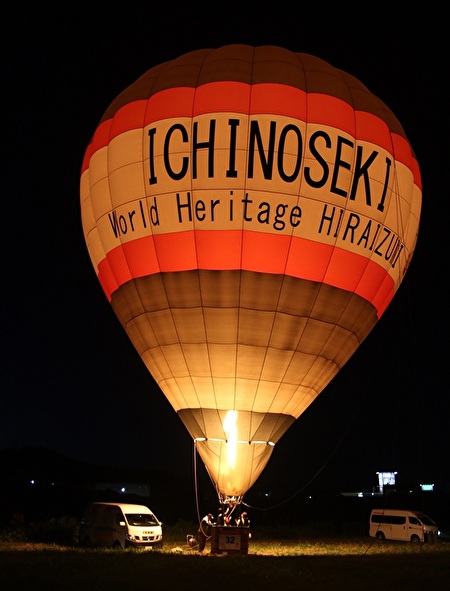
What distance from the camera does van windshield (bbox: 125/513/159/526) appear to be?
15993 mm

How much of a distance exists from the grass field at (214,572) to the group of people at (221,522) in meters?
1.09

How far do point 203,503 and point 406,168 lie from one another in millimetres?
22804

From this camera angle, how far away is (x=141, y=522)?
52.9 feet

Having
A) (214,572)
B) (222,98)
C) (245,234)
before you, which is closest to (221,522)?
(214,572)

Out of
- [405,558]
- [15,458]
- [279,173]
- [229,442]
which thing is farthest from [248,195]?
[15,458]

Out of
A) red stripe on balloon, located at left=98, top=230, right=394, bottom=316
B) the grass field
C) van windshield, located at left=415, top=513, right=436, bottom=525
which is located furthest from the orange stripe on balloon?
van windshield, located at left=415, top=513, right=436, bottom=525

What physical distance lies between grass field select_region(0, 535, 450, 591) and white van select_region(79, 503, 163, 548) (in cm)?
277

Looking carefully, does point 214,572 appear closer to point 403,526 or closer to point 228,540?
point 228,540

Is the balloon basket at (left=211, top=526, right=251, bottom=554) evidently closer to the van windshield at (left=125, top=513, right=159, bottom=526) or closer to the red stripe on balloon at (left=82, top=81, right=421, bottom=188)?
the van windshield at (left=125, top=513, right=159, bottom=526)

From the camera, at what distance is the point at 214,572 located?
10.4m

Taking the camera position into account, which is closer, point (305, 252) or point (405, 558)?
point (405, 558)

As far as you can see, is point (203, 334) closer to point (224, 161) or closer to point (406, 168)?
point (224, 161)

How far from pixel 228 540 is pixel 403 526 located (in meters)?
9.35

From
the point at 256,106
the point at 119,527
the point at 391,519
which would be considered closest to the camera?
the point at 256,106
